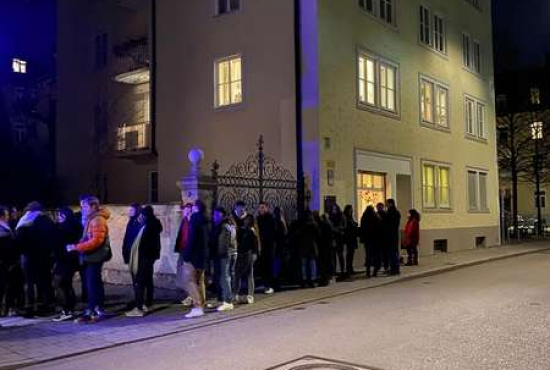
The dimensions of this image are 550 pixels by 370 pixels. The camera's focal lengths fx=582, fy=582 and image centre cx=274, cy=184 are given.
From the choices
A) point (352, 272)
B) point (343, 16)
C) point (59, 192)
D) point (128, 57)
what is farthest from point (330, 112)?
point (59, 192)

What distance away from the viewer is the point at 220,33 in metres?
18.2

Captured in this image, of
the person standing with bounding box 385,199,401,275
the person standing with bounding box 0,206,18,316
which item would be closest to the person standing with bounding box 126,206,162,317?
the person standing with bounding box 0,206,18,316

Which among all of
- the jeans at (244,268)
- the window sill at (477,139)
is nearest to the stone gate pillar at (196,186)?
the jeans at (244,268)

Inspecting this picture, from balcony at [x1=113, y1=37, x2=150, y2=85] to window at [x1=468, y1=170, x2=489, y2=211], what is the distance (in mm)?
14204

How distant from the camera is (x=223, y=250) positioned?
1031cm

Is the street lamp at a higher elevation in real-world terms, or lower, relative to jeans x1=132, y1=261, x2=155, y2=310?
higher

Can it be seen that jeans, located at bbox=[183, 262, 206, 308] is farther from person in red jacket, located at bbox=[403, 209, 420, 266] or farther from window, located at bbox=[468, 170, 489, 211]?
window, located at bbox=[468, 170, 489, 211]

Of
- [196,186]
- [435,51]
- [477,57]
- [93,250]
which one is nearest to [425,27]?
[435,51]

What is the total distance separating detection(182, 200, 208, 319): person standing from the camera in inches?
380

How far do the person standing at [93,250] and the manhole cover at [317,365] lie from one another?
4.17m

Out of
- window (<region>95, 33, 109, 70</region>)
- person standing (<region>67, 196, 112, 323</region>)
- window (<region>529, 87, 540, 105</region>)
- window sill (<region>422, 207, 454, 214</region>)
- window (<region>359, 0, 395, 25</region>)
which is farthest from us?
window (<region>529, 87, 540, 105</region>)

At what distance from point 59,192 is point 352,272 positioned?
15.5 metres

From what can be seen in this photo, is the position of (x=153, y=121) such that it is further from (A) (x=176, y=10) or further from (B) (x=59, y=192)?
(B) (x=59, y=192)

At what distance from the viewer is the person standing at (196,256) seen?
965cm
